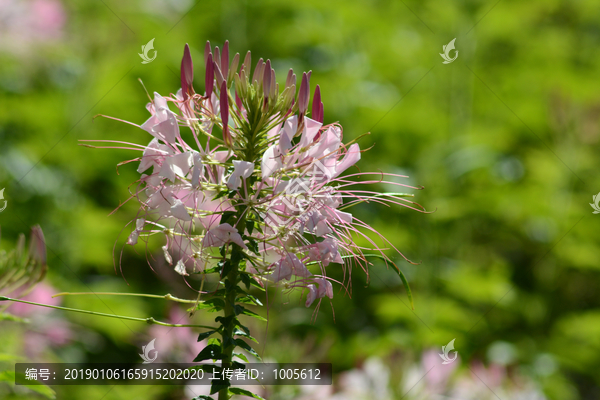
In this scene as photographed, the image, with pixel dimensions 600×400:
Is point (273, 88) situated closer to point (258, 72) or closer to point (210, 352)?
point (258, 72)

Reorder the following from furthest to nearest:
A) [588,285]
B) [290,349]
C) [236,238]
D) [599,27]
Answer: [599,27] → [588,285] → [290,349] → [236,238]

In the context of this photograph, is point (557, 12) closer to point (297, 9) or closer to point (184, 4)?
point (297, 9)

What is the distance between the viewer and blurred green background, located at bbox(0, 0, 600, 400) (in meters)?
2.95

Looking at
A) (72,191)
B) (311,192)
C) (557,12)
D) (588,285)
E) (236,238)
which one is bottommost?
(236,238)

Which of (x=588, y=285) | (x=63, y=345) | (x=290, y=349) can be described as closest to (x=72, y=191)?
(x=63, y=345)

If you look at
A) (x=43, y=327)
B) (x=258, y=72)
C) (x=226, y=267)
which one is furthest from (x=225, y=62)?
(x=43, y=327)

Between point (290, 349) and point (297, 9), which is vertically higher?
point (297, 9)

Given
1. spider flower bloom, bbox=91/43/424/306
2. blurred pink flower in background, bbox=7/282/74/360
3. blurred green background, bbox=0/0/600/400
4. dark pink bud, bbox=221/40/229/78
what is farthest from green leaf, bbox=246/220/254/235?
blurred pink flower in background, bbox=7/282/74/360

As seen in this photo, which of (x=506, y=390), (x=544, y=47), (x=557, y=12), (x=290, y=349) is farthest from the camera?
(x=557, y=12)

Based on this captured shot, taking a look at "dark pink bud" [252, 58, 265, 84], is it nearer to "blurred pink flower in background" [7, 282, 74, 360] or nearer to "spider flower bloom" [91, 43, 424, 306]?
"spider flower bloom" [91, 43, 424, 306]

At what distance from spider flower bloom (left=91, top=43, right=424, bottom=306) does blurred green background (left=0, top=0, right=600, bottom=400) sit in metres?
1.46

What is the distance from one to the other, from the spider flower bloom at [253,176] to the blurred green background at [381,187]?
4.80ft

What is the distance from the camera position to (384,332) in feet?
10.3

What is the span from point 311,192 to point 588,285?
4541 mm
